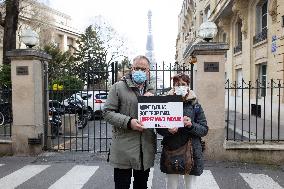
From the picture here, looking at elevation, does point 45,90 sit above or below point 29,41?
below

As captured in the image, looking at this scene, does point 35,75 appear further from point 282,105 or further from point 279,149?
point 282,105

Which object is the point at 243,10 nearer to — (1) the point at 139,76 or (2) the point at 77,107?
(2) the point at 77,107

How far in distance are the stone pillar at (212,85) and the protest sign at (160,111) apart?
13.0 feet

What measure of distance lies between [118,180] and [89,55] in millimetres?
47947

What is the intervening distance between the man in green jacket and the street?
2241mm

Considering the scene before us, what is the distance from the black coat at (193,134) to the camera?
4.09 metres

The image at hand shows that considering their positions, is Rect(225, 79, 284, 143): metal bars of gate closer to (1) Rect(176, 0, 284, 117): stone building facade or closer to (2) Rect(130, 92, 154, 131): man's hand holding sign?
(1) Rect(176, 0, 284, 117): stone building facade

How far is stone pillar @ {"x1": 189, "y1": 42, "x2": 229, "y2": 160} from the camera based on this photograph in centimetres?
786

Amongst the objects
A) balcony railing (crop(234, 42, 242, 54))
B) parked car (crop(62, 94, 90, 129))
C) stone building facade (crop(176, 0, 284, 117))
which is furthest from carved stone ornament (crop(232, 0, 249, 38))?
parked car (crop(62, 94, 90, 129))

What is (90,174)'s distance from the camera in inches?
271

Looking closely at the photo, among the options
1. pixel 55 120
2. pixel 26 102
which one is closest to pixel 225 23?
pixel 55 120

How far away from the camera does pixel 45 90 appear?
29.3ft

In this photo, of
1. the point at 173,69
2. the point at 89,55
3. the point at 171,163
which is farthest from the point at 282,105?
the point at 89,55

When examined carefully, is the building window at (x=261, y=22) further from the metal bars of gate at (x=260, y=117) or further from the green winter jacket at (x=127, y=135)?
the green winter jacket at (x=127, y=135)
